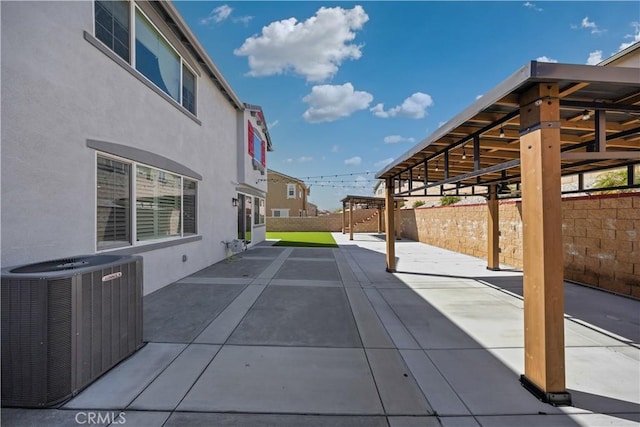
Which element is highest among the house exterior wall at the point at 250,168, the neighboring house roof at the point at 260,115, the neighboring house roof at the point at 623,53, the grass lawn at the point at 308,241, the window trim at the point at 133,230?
the neighboring house roof at the point at 623,53

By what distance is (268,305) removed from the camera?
5.25 metres

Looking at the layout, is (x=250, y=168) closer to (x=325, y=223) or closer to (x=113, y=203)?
(x=113, y=203)

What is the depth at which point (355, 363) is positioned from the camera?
3.24 meters

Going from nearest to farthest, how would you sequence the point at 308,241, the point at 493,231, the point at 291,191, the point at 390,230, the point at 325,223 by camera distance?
the point at 390,230, the point at 493,231, the point at 308,241, the point at 325,223, the point at 291,191

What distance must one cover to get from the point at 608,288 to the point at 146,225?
10165mm

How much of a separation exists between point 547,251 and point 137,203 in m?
6.50

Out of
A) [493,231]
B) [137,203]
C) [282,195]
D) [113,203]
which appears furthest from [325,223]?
[113,203]

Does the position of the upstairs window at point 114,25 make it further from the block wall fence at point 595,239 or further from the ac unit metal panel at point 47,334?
the block wall fence at point 595,239

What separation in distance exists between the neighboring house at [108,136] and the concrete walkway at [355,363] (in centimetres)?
166

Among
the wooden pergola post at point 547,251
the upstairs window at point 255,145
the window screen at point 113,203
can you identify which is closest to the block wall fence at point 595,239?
the wooden pergola post at point 547,251

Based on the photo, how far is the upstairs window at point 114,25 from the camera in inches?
181

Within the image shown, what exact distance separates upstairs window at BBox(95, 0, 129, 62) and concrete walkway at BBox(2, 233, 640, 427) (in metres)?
4.74

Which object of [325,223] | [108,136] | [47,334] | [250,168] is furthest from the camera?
[325,223]

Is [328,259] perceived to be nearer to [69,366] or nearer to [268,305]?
[268,305]
